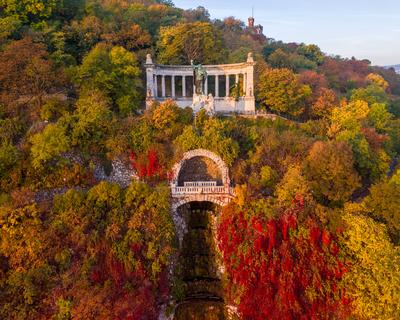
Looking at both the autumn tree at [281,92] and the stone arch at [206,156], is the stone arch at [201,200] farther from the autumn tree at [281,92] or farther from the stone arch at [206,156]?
the autumn tree at [281,92]

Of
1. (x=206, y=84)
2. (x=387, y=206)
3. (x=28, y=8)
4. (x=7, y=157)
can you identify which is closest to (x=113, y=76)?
(x=206, y=84)

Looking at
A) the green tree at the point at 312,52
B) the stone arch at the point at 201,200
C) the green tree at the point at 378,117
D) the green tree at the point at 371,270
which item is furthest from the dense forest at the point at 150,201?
the green tree at the point at 312,52

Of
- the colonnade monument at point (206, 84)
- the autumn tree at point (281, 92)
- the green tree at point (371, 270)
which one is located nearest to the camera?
the green tree at point (371, 270)

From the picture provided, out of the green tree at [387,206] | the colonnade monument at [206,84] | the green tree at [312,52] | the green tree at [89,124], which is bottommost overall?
the green tree at [387,206]

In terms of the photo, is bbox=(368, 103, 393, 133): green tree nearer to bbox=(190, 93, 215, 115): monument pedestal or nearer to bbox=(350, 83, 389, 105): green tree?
bbox=(350, 83, 389, 105): green tree

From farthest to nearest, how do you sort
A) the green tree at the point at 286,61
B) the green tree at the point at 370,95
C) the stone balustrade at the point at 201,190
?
the green tree at the point at 286,61
the green tree at the point at 370,95
the stone balustrade at the point at 201,190

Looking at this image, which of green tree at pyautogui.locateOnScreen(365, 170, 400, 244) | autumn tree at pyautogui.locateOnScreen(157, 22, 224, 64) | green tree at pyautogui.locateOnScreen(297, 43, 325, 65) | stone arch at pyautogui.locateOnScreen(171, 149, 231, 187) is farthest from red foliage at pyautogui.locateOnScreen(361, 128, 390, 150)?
green tree at pyautogui.locateOnScreen(297, 43, 325, 65)

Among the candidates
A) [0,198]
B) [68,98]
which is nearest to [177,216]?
[0,198]
